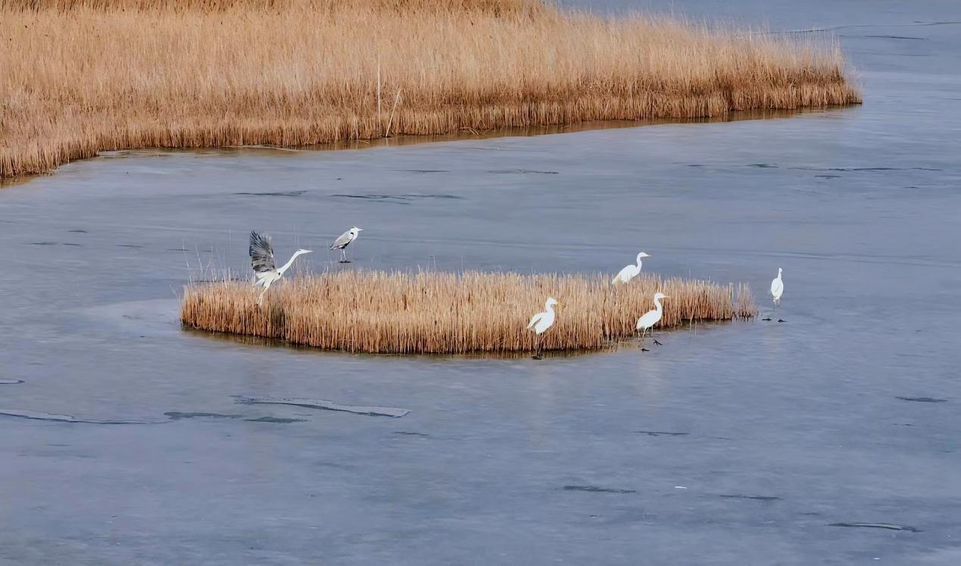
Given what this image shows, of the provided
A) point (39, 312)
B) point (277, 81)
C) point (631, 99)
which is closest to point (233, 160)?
point (277, 81)

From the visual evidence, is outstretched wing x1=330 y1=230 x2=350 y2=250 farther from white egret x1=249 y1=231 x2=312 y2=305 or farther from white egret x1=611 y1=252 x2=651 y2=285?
Answer: white egret x1=611 y1=252 x2=651 y2=285

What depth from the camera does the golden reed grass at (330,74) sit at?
22.2 m

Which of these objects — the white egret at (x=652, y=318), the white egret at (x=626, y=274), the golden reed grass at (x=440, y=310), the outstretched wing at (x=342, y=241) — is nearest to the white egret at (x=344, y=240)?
the outstretched wing at (x=342, y=241)

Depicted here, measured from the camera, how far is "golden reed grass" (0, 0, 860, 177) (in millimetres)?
22188

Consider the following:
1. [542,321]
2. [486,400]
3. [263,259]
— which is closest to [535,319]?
[542,321]

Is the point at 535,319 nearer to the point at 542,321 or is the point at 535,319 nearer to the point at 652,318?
the point at 542,321

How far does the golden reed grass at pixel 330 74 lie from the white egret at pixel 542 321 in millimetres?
10352

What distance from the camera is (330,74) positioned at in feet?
79.0

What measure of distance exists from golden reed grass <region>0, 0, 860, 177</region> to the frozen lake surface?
3.89 meters

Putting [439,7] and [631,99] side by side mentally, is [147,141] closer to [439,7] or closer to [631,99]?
[631,99]

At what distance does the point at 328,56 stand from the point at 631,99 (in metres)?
4.69

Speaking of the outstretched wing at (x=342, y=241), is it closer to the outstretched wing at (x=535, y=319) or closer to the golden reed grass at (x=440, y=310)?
the golden reed grass at (x=440, y=310)

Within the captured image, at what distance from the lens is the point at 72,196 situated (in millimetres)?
17359

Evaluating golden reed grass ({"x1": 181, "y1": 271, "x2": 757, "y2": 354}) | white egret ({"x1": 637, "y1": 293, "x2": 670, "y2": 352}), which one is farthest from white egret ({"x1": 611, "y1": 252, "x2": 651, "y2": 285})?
white egret ({"x1": 637, "y1": 293, "x2": 670, "y2": 352})
